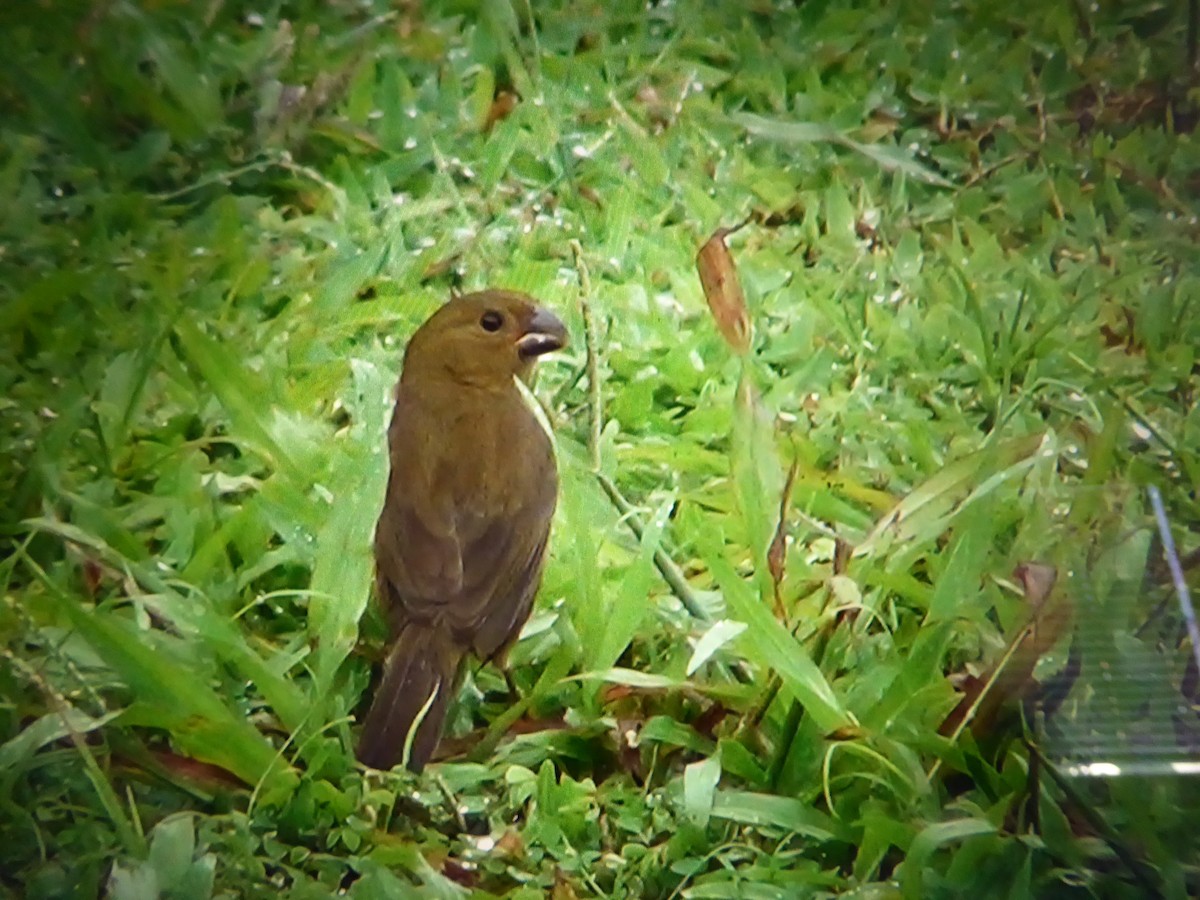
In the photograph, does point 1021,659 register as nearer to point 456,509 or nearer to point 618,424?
point 618,424

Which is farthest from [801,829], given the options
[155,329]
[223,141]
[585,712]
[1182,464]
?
[223,141]

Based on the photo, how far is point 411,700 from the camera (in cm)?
186

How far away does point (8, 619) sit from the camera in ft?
6.25

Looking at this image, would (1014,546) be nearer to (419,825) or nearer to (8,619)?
(419,825)

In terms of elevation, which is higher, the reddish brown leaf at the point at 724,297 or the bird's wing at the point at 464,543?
the reddish brown leaf at the point at 724,297

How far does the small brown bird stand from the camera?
187 centimetres

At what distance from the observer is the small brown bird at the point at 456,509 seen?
6.13ft

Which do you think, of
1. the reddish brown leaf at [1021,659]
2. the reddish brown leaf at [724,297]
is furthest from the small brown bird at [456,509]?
the reddish brown leaf at [1021,659]

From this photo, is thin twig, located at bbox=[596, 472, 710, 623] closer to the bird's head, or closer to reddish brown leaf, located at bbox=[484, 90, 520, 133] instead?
the bird's head

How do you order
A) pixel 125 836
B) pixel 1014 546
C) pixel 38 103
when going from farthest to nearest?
pixel 38 103 < pixel 1014 546 < pixel 125 836

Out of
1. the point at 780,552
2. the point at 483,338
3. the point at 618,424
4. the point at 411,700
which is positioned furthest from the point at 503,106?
the point at 411,700

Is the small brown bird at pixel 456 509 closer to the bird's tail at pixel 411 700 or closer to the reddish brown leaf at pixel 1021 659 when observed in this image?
the bird's tail at pixel 411 700

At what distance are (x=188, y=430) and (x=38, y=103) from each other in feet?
1.74

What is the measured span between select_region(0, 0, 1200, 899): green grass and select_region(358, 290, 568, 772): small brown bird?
37 millimetres
